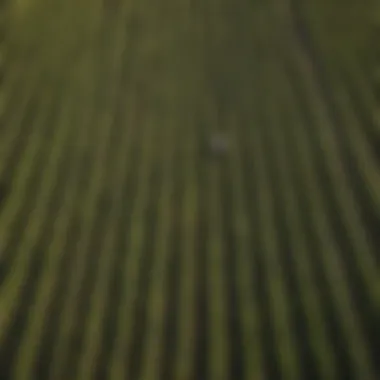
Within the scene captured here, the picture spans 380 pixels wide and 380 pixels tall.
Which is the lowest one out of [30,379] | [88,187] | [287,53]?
[30,379]

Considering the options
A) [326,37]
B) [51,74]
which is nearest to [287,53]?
[326,37]

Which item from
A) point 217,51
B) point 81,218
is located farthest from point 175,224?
point 217,51

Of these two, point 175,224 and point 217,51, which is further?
point 217,51

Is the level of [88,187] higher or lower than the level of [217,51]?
lower

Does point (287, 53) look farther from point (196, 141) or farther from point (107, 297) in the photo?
point (107, 297)

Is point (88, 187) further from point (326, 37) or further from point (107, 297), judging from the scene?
point (326, 37)

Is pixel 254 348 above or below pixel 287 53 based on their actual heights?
below
